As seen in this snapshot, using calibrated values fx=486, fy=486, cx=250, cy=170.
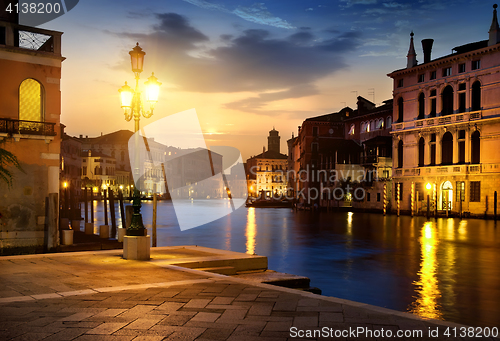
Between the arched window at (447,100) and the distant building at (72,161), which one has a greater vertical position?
the arched window at (447,100)

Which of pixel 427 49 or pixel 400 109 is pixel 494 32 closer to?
pixel 427 49

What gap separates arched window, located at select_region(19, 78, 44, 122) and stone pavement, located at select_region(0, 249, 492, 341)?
9189mm

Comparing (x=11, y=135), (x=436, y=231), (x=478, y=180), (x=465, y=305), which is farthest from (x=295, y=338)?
(x=478, y=180)

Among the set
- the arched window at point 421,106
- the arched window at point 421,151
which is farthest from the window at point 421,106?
the arched window at point 421,151

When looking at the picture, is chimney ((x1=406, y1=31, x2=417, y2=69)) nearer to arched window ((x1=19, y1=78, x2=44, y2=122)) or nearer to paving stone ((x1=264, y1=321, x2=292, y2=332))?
arched window ((x1=19, y1=78, x2=44, y2=122))

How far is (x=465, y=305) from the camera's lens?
33.3 feet

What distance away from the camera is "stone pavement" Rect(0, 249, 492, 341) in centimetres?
514

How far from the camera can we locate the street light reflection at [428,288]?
31.9 feet

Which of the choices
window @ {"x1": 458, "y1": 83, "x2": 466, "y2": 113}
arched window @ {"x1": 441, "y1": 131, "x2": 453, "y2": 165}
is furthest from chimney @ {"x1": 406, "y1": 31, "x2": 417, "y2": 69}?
arched window @ {"x1": 441, "y1": 131, "x2": 453, "y2": 165}

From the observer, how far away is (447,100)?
40.5 meters

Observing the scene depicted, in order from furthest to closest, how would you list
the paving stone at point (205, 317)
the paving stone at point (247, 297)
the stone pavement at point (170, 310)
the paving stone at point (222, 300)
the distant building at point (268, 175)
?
the distant building at point (268, 175) < the paving stone at point (247, 297) < the paving stone at point (222, 300) < the paving stone at point (205, 317) < the stone pavement at point (170, 310)

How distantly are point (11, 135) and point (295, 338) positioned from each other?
13954mm

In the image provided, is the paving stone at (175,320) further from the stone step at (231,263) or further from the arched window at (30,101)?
the arched window at (30,101)

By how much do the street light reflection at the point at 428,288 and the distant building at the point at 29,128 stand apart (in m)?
12.0
